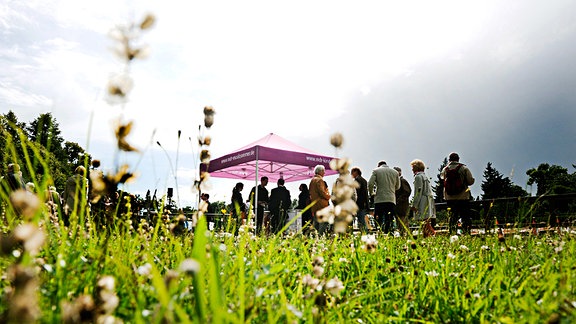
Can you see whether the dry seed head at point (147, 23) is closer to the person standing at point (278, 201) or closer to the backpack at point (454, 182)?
the backpack at point (454, 182)

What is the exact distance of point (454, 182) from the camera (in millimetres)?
8227

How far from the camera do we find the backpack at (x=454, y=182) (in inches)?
322

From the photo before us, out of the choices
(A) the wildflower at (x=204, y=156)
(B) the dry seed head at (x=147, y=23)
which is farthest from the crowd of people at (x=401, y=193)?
(B) the dry seed head at (x=147, y=23)

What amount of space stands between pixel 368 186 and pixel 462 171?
1816 millimetres

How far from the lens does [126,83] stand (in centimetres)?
126

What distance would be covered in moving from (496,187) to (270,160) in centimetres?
5693

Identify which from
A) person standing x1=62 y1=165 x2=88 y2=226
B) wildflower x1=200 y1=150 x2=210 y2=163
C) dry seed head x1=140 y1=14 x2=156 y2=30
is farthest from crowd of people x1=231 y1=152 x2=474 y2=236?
dry seed head x1=140 y1=14 x2=156 y2=30

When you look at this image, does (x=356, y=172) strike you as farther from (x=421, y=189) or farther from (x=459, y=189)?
(x=459, y=189)

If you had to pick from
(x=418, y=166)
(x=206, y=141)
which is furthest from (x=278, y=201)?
(x=206, y=141)

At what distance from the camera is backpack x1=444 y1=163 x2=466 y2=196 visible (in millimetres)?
8180

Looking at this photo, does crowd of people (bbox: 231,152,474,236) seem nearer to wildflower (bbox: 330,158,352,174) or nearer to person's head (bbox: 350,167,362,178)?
person's head (bbox: 350,167,362,178)

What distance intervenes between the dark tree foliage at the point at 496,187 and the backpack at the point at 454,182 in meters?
53.9

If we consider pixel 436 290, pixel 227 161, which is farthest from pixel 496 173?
pixel 436 290

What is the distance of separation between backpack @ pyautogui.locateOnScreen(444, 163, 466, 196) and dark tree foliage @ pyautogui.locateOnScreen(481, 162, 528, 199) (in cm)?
5392
